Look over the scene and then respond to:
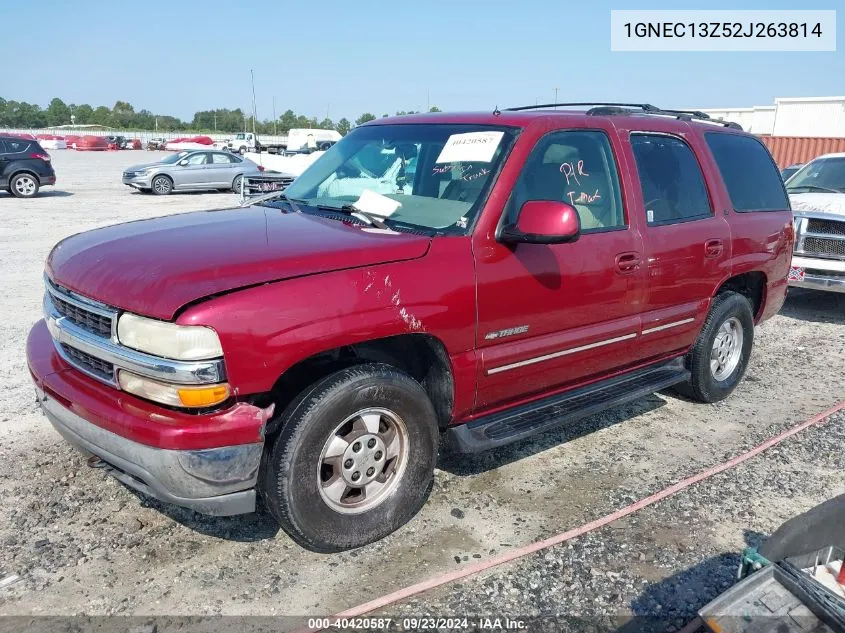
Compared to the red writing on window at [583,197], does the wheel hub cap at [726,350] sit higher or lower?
lower

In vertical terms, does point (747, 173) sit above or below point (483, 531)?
above

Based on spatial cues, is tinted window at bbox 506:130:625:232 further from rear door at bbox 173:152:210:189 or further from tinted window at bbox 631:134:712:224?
rear door at bbox 173:152:210:189

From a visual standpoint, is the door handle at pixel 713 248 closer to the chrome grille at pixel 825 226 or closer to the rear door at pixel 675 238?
the rear door at pixel 675 238

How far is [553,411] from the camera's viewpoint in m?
3.74

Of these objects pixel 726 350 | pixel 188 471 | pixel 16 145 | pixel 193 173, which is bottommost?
pixel 726 350

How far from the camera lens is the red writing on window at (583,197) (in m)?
3.79

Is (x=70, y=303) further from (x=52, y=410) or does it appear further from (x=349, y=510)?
(x=349, y=510)

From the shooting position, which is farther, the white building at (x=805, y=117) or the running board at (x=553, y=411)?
the white building at (x=805, y=117)

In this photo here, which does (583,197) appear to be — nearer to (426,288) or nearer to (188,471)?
(426,288)

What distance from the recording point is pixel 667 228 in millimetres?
4195

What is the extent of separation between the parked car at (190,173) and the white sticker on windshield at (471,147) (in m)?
17.5

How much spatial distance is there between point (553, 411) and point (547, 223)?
3.58ft

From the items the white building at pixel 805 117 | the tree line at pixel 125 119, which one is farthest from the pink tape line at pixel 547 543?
the tree line at pixel 125 119

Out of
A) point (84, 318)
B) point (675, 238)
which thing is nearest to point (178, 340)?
point (84, 318)
